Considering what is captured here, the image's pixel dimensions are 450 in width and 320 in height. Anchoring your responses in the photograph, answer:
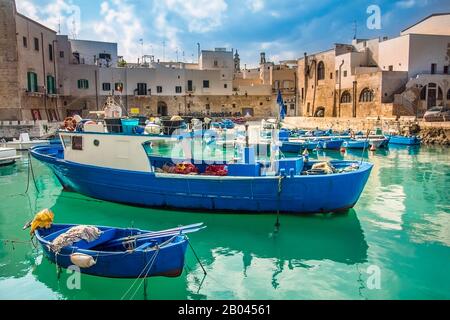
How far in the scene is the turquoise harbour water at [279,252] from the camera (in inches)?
279

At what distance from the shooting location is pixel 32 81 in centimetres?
3372

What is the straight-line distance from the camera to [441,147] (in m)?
28.8

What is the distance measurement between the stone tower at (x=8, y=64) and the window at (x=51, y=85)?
692 centimetres

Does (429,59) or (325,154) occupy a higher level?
(429,59)

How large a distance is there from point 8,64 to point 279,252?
29943 millimetres

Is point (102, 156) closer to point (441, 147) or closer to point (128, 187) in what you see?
point (128, 187)

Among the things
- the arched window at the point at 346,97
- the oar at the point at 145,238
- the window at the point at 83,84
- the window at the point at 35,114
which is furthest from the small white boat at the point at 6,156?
the arched window at the point at 346,97

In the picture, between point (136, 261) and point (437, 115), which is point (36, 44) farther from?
point (437, 115)

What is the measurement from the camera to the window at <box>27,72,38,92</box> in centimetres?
3319

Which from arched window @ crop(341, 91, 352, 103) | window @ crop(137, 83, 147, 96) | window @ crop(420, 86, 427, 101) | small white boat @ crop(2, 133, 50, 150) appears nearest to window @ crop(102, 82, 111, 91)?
window @ crop(137, 83, 147, 96)

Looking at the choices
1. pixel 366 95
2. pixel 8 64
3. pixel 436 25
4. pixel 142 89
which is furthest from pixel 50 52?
pixel 436 25

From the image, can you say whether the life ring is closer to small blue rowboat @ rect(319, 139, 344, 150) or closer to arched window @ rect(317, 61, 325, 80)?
small blue rowboat @ rect(319, 139, 344, 150)

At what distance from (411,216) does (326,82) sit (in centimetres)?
3577
